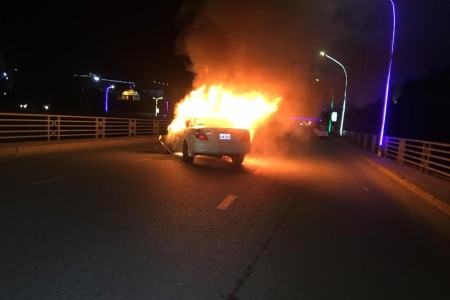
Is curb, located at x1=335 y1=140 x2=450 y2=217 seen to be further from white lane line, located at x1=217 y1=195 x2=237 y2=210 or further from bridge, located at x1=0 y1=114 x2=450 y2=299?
white lane line, located at x1=217 y1=195 x2=237 y2=210

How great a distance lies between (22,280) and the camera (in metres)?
4.08

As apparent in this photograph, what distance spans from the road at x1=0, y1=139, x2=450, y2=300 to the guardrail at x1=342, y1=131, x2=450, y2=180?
4905 mm

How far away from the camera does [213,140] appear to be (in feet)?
43.0

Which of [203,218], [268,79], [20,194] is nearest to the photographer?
[203,218]

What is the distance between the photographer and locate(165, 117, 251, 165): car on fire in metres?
13.1

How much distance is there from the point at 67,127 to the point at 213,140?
13999 mm

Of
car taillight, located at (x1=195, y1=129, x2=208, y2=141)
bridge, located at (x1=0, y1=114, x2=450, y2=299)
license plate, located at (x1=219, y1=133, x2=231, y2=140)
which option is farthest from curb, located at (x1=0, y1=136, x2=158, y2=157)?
license plate, located at (x1=219, y1=133, x2=231, y2=140)

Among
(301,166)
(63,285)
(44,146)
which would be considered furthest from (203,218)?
(44,146)

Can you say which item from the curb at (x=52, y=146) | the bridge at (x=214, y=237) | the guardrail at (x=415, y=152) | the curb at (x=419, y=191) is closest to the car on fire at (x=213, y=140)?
the bridge at (x=214, y=237)

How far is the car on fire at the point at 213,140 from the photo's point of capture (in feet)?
42.9

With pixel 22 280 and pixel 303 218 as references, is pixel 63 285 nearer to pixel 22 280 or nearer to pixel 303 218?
pixel 22 280

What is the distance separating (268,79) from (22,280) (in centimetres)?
2176

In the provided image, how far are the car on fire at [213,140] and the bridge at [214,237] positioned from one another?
1.66 meters

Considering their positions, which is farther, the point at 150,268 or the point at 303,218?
the point at 303,218
